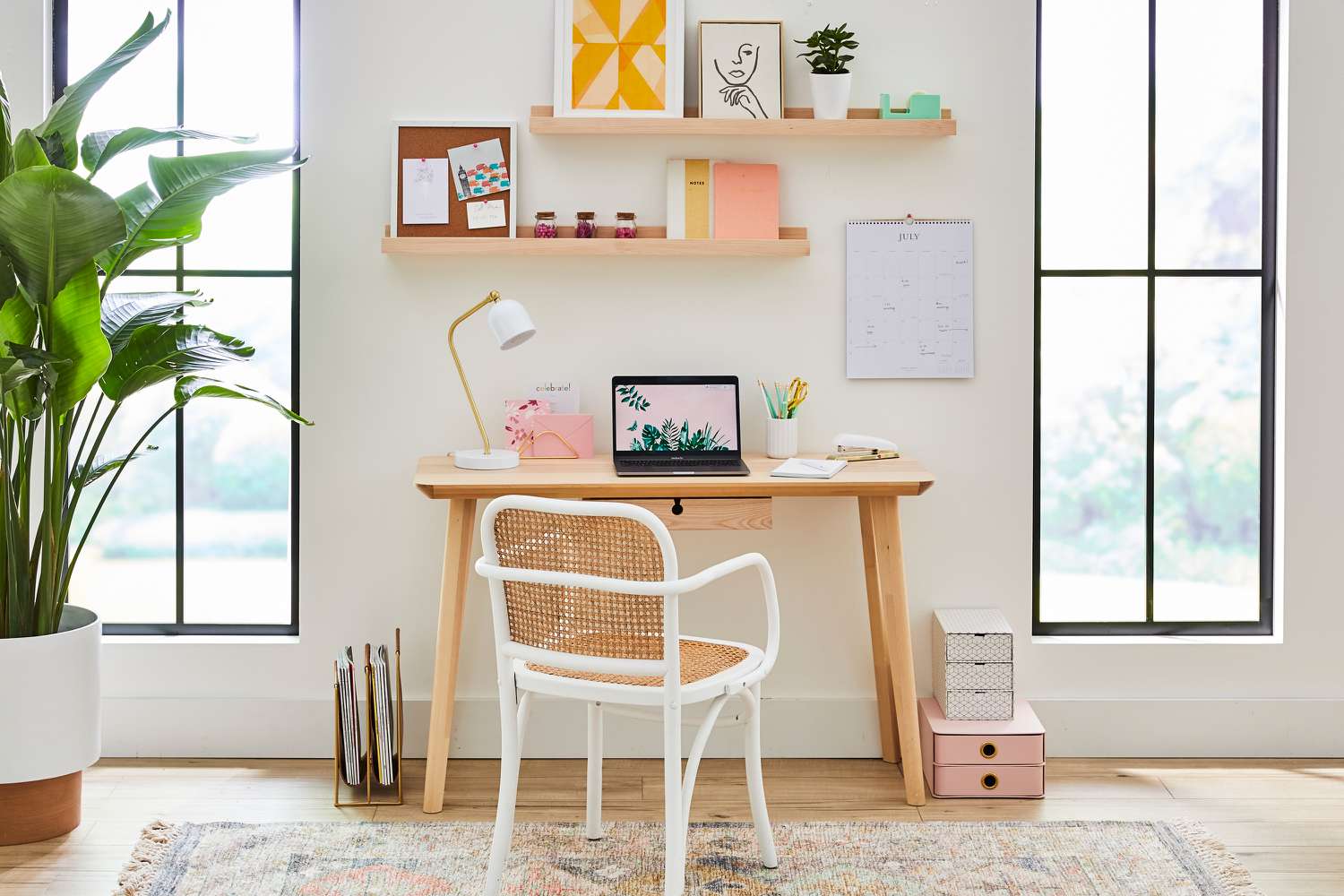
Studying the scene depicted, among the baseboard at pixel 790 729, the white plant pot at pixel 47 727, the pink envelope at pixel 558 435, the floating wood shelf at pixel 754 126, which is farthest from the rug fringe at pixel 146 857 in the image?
the floating wood shelf at pixel 754 126

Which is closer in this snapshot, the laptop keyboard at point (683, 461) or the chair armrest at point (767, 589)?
the chair armrest at point (767, 589)

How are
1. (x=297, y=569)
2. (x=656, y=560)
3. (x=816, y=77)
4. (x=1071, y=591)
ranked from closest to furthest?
(x=656, y=560) < (x=816, y=77) < (x=297, y=569) < (x=1071, y=591)

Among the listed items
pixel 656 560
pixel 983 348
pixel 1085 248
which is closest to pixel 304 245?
pixel 656 560

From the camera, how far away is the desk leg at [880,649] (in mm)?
3090

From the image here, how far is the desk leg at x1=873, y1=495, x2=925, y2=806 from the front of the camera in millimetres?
2805

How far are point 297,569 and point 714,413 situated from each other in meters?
1.32

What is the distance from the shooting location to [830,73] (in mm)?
3027

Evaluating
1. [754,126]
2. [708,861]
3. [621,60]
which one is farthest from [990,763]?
[621,60]

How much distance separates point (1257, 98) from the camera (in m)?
3.25

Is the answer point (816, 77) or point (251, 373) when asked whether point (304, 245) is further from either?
point (816, 77)

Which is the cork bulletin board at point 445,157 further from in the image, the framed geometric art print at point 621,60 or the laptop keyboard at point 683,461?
the laptop keyboard at point 683,461

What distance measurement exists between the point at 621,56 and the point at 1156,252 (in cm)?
168

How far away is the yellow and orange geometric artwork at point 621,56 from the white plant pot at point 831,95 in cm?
42

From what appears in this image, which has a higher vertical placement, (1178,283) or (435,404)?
(1178,283)
